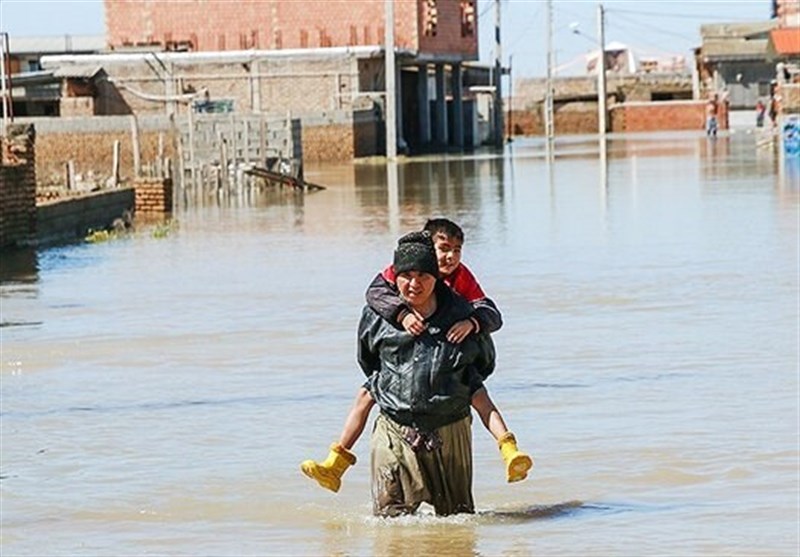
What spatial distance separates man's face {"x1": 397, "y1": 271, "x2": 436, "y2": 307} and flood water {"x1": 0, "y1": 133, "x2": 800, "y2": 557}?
1027mm

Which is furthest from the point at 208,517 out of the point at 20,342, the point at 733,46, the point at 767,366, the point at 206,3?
the point at 733,46

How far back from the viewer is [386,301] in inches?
311

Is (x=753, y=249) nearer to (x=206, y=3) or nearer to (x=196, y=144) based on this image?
(x=196, y=144)

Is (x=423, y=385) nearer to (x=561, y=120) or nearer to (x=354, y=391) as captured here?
(x=354, y=391)

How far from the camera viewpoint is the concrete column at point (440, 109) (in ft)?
226

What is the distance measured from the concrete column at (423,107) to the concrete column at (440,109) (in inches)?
40.9

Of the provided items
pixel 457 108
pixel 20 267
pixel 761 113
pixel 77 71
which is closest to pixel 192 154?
pixel 77 71

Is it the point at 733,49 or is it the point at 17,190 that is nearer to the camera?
the point at 17,190

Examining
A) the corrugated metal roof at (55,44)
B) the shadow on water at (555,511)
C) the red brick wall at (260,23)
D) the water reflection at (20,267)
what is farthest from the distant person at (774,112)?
the shadow on water at (555,511)

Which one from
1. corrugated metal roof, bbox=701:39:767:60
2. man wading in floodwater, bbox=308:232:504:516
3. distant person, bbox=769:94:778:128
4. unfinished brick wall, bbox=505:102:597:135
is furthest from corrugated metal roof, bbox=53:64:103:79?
man wading in floodwater, bbox=308:232:504:516

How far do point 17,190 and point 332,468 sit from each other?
16.6 m

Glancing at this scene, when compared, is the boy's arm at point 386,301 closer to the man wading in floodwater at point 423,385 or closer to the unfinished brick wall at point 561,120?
the man wading in floodwater at point 423,385

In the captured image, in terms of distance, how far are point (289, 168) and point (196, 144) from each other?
2.06 meters

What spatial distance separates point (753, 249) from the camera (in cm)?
2220
